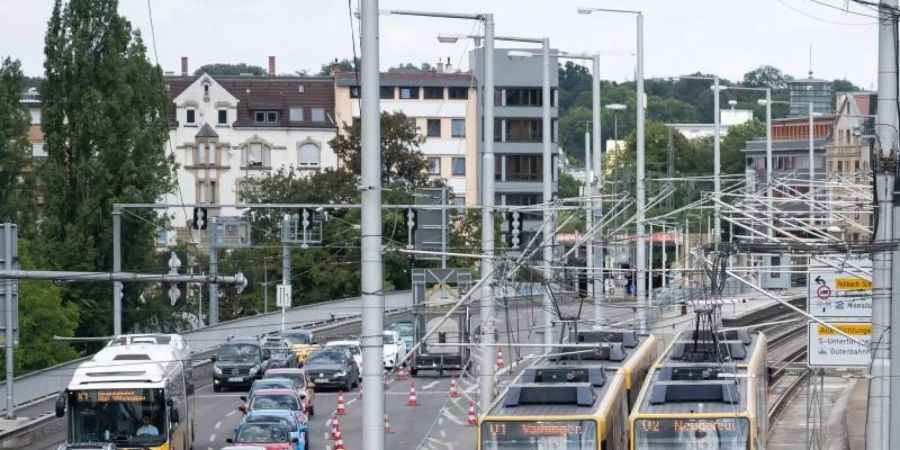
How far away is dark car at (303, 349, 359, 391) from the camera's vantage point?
5697 cm

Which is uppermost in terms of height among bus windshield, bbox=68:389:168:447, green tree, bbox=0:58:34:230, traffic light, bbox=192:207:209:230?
green tree, bbox=0:58:34:230

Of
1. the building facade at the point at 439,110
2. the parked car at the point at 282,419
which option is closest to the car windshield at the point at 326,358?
the parked car at the point at 282,419

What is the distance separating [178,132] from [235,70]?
6711 centimetres

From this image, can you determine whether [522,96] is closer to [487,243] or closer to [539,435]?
[487,243]

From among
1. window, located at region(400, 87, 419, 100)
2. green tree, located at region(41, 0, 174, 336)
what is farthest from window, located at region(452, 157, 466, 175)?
green tree, located at region(41, 0, 174, 336)

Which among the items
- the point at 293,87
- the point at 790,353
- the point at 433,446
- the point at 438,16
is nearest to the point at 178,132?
the point at 293,87

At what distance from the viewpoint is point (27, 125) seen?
80.4 m

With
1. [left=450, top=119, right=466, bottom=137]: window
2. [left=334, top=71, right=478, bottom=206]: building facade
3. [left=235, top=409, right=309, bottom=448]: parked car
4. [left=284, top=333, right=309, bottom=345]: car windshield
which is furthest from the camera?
[left=450, top=119, right=466, bottom=137]: window

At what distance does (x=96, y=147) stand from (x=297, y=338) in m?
10.6

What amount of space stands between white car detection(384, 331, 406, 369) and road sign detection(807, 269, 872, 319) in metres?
29.4

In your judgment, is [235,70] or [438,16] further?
[235,70]

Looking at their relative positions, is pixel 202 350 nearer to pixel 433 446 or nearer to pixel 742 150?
pixel 433 446

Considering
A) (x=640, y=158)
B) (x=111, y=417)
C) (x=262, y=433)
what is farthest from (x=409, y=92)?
(x=111, y=417)

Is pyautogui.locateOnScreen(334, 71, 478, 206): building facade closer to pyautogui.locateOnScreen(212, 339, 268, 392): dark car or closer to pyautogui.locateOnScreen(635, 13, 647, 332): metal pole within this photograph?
pyautogui.locateOnScreen(212, 339, 268, 392): dark car
